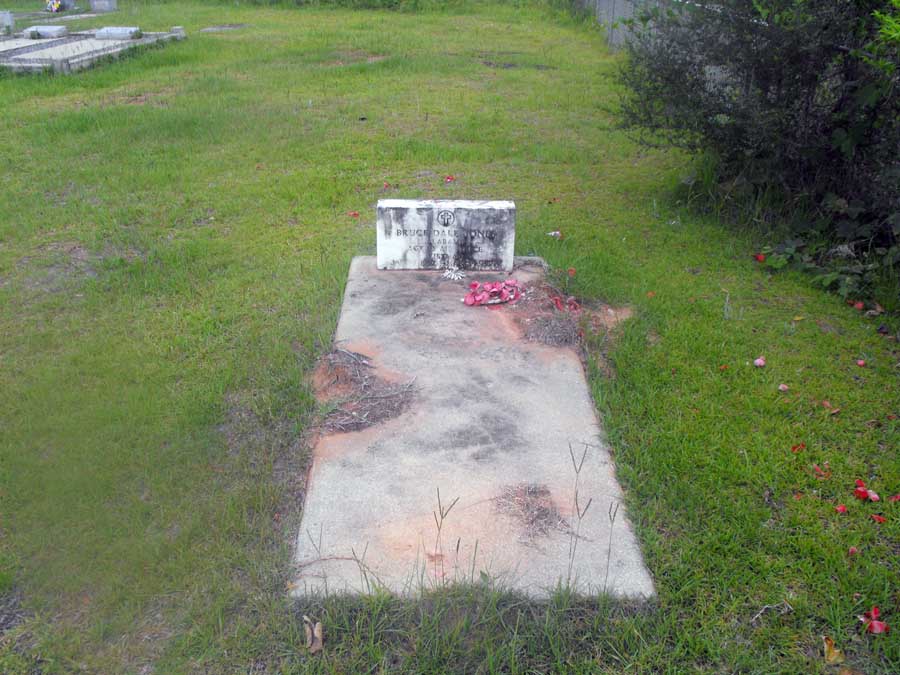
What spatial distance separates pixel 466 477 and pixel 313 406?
84 centimetres

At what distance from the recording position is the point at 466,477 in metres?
3.00

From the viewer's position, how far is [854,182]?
512 centimetres

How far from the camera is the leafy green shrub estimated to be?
473 centimetres

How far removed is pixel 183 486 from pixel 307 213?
10.5 feet

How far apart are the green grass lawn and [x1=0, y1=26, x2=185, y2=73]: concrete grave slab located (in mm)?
2846

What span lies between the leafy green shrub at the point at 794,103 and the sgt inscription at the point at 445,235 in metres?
1.73

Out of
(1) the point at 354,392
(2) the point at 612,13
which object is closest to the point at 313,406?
(1) the point at 354,392

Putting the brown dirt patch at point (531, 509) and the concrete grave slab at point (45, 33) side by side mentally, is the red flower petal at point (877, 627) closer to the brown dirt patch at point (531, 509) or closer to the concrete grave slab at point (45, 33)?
the brown dirt patch at point (531, 509)

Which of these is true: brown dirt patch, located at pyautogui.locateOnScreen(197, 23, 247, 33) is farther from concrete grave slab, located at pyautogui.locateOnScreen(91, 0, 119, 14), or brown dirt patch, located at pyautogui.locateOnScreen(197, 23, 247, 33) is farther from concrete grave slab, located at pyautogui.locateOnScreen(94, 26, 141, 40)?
concrete grave slab, located at pyautogui.locateOnScreen(91, 0, 119, 14)

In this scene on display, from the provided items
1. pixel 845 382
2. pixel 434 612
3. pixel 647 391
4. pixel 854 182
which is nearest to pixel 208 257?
pixel 647 391

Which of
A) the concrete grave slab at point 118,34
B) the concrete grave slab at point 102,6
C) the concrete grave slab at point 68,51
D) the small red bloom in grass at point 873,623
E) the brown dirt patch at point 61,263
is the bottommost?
the small red bloom in grass at point 873,623

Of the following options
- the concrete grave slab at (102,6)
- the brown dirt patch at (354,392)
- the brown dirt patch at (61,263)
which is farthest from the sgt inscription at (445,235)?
the concrete grave slab at (102,6)

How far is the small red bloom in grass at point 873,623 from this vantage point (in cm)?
243

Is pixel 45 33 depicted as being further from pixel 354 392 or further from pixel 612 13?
pixel 354 392
